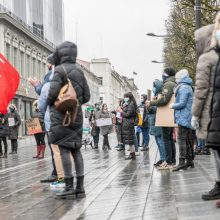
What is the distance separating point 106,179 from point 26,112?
4357cm

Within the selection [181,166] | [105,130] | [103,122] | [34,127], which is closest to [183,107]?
[181,166]

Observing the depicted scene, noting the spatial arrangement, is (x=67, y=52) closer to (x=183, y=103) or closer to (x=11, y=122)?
(x=183, y=103)

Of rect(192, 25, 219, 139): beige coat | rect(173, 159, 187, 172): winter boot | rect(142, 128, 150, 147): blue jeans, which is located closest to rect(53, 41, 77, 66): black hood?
rect(192, 25, 219, 139): beige coat

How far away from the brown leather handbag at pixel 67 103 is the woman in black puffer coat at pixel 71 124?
73 mm

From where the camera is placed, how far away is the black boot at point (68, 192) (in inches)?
298

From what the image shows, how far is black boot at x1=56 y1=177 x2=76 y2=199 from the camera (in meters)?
7.58

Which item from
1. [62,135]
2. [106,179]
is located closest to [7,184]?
[106,179]

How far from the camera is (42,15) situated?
60.5m

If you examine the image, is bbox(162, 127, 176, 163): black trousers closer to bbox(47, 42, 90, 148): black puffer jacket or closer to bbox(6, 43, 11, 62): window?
bbox(47, 42, 90, 148): black puffer jacket

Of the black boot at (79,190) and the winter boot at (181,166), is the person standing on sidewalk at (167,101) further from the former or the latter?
the black boot at (79,190)

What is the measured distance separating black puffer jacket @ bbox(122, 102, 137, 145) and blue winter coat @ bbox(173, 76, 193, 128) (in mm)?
5081

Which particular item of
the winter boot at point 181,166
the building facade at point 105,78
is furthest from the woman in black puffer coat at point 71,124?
the building facade at point 105,78

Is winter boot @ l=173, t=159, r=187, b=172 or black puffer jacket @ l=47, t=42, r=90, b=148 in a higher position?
black puffer jacket @ l=47, t=42, r=90, b=148

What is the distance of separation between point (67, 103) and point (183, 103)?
317 cm
